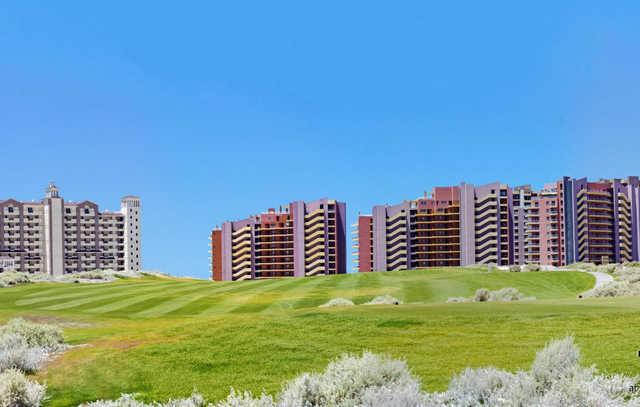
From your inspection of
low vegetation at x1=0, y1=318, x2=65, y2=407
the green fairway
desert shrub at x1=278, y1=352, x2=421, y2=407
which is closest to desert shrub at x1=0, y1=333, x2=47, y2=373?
low vegetation at x1=0, y1=318, x2=65, y2=407

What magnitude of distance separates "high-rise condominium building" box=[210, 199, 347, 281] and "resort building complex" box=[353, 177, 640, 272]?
746 centimetres

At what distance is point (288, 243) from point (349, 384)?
474ft

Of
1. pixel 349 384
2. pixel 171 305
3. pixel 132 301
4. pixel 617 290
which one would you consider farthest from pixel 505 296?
pixel 132 301

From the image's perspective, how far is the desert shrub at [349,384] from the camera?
1158cm

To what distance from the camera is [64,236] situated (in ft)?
588

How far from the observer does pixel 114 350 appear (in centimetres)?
1812

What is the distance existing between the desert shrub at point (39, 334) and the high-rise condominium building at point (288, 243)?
128398mm

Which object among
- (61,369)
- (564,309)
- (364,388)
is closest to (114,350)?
(61,369)

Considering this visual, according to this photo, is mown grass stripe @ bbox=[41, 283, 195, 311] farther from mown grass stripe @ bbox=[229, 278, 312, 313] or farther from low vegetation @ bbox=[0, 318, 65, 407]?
low vegetation @ bbox=[0, 318, 65, 407]

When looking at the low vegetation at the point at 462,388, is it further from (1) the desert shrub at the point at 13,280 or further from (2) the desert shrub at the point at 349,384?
(1) the desert shrub at the point at 13,280

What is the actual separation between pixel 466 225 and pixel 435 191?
11.7 m

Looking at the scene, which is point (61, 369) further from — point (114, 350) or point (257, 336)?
point (257, 336)

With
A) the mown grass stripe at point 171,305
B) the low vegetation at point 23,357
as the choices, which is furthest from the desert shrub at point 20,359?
the mown grass stripe at point 171,305

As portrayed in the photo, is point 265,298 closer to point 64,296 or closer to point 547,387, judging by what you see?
point 64,296
